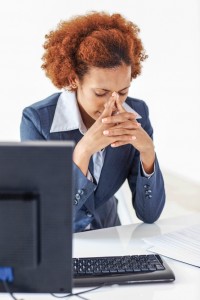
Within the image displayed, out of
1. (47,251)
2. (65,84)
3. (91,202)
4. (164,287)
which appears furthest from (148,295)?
(65,84)

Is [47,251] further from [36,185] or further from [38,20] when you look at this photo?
[38,20]

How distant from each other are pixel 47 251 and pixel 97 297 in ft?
0.88

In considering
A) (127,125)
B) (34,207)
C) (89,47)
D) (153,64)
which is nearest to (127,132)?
(127,125)

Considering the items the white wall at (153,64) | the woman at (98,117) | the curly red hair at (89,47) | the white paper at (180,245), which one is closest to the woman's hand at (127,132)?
the woman at (98,117)

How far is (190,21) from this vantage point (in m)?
2.81

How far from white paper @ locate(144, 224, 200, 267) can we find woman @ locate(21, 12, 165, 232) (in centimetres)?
16

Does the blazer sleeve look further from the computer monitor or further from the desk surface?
the computer monitor

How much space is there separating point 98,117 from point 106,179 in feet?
0.70

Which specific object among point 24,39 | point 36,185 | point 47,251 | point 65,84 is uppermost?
point 24,39

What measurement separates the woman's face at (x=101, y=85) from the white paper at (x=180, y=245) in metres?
0.45

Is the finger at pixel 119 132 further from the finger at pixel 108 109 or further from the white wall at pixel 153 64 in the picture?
the white wall at pixel 153 64

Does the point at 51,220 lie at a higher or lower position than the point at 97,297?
higher

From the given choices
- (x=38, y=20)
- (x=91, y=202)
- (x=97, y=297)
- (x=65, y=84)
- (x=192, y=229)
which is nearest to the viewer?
(x=97, y=297)

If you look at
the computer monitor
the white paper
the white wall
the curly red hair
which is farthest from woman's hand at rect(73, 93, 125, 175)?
the white wall
